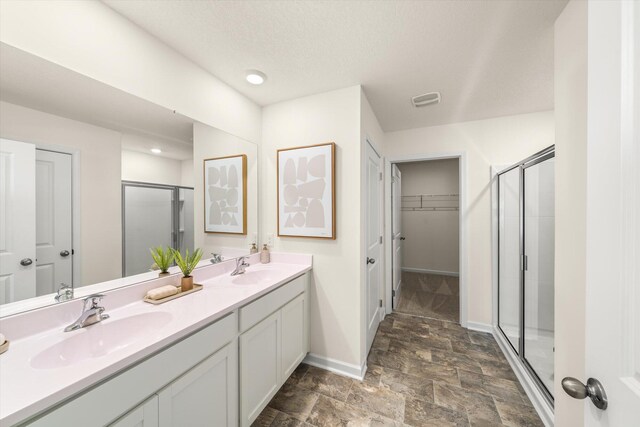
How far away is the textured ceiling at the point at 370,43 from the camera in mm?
1239

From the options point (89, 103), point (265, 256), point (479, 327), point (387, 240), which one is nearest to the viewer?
point (89, 103)

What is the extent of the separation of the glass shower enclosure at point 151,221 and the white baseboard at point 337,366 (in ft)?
4.67

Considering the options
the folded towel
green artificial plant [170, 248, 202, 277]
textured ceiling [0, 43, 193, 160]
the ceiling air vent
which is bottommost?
the folded towel

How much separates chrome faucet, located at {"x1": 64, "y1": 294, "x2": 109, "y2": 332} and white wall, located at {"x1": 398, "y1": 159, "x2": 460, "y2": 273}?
4852 millimetres

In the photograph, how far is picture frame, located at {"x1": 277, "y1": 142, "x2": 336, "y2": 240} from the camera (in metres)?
1.98

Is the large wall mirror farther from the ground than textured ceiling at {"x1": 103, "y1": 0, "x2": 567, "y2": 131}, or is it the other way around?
textured ceiling at {"x1": 103, "y1": 0, "x2": 567, "y2": 131}

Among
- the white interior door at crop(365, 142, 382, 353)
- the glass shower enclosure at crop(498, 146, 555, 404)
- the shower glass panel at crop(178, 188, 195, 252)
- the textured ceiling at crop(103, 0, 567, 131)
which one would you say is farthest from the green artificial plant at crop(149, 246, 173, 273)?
the glass shower enclosure at crop(498, 146, 555, 404)

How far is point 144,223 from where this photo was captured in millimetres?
1443

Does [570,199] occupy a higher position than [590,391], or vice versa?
[570,199]

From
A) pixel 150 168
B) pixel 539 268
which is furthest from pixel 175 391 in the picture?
pixel 539 268

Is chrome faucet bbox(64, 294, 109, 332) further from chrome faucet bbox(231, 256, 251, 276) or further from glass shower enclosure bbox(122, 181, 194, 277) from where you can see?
chrome faucet bbox(231, 256, 251, 276)

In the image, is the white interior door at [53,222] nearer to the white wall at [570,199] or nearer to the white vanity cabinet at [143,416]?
the white vanity cabinet at [143,416]

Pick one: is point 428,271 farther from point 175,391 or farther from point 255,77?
point 175,391

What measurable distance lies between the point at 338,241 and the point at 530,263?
1622mm
